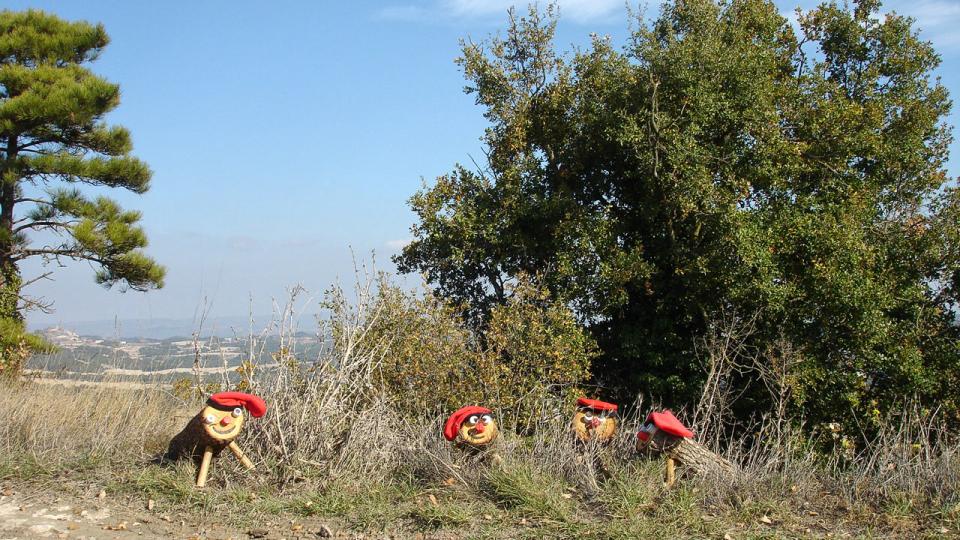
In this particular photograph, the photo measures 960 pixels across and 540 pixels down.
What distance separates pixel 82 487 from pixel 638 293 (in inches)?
333

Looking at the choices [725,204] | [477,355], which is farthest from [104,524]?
[725,204]

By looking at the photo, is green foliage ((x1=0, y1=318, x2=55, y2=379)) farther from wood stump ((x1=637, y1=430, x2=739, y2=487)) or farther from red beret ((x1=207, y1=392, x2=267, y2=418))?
wood stump ((x1=637, y1=430, x2=739, y2=487))

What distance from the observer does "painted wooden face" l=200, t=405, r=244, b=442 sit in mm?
5230

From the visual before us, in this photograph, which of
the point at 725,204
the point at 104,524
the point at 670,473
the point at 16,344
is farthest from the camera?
the point at 16,344

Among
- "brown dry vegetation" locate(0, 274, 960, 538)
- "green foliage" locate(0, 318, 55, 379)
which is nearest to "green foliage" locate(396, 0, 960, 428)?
"brown dry vegetation" locate(0, 274, 960, 538)

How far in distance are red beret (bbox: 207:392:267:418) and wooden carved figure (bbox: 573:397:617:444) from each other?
7.76 feet

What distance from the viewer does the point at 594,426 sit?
6.00 m

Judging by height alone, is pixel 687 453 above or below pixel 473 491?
above

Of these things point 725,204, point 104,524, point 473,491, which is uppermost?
point 725,204

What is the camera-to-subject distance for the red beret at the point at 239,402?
528 centimetres

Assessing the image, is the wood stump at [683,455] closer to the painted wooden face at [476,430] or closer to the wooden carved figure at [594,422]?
the wooden carved figure at [594,422]

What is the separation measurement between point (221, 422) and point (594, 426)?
9.03 ft

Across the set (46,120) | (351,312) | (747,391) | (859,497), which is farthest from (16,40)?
(859,497)

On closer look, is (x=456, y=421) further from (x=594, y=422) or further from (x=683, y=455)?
(x=683, y=455)
